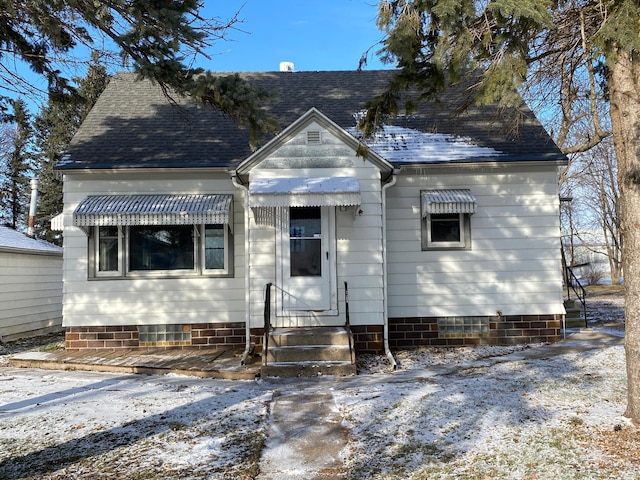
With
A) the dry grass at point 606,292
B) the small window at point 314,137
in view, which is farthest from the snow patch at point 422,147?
the dry grass at point 606,292

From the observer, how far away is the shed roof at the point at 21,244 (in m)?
12.6

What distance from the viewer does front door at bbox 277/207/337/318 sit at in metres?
8.52

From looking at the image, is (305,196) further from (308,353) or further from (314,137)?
(308,353)

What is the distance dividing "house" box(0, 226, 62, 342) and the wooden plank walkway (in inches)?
172

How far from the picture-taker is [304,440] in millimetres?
4648

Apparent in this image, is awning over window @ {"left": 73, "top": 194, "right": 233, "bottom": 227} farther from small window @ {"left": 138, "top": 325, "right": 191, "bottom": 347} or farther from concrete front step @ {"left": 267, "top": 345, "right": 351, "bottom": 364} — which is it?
concrete front step @ {"left": 267, "top": 345, "right": 351, "bottom": 364}

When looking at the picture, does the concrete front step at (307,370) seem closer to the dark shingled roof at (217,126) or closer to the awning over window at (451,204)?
the awning over window at (451,204)

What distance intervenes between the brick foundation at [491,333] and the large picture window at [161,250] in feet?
11.7

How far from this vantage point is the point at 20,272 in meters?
13.2

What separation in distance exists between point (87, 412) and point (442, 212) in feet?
21.7

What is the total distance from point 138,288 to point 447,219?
6.20m

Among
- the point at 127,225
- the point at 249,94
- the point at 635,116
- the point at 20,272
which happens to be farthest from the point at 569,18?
the point at 20,272

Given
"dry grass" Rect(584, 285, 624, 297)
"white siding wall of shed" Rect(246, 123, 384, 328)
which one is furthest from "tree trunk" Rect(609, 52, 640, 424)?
"dry grass" Rect(584, 285, 624, 297)

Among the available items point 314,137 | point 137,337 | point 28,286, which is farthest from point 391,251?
point 28,286
